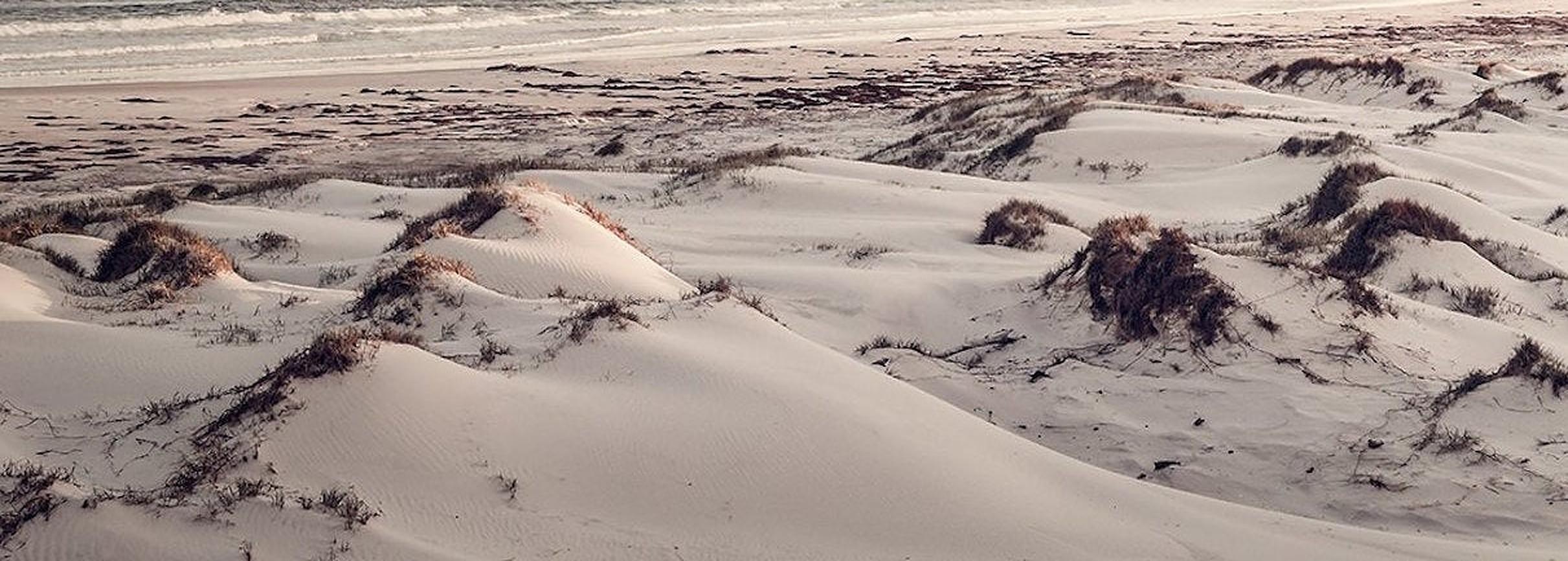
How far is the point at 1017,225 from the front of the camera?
1186cm

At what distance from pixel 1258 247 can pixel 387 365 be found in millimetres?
7942

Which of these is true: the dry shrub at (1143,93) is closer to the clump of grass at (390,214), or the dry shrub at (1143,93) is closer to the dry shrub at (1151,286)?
the clump of grass at (390,214)

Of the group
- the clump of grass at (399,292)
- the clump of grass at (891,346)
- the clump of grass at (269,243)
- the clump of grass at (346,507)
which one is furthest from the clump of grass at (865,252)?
the clump of grass at (346,507)

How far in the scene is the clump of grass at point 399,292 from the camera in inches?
312

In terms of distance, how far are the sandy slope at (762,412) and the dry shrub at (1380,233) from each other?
16cm

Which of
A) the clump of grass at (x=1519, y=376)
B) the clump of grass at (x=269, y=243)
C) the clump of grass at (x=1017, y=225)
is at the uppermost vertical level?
the clump of grass at (x=1519, y=376)

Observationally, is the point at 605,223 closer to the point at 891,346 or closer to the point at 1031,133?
the point at 891,346

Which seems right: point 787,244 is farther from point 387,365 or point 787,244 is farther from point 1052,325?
point 387,365

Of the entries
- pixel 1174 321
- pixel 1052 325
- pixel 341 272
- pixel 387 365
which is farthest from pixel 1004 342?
pixel 341 272

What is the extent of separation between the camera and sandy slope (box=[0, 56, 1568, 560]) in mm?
5289

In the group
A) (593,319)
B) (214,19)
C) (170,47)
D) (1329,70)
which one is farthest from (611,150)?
(214,19)

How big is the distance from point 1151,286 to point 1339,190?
17.9ft

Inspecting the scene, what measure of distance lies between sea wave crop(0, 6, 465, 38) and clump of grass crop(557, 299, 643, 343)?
95.3 ft

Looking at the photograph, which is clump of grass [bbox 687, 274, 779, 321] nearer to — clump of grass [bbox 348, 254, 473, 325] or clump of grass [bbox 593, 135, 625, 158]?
clump of grass [bbox 348, 254, 473, 325]
